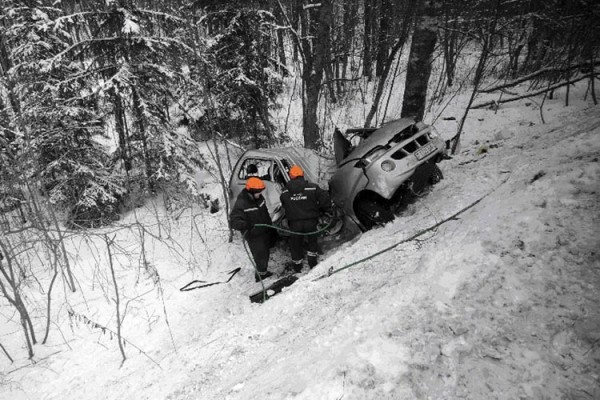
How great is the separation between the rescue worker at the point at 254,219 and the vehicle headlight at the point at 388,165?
1.96m

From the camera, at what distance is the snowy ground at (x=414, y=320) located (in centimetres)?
200

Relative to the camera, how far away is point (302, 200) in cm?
515

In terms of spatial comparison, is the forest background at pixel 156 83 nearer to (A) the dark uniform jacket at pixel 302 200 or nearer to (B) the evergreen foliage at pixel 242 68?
(B) the evergreen foliage at pixel 242 68

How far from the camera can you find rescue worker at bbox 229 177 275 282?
5.24 metres

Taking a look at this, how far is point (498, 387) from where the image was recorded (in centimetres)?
183

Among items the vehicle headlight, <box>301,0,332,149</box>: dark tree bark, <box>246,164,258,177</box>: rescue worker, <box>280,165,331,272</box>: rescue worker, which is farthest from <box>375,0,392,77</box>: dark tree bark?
<box>280,165,331,272</box>: rescue worker

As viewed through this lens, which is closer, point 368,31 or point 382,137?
point 382,137

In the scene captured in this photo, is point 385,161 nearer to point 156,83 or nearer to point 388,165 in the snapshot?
point 388,165

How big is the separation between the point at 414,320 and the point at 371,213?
285cm

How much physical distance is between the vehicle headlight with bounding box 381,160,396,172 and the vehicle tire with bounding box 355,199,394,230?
65 centimetres

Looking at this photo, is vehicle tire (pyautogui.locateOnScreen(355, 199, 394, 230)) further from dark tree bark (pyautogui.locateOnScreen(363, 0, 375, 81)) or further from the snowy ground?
dark tree bark (pyautogui.locateOnScreen(363, 0, 375, 81))

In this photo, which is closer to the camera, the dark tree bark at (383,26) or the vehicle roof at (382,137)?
the vehicle roof at (382,137)

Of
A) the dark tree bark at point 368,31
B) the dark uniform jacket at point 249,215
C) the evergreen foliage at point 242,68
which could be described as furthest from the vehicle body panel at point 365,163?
the dark tree bark at point 368,31

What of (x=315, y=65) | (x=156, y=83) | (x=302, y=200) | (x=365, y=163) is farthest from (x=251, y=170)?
(x=156, y=83)
